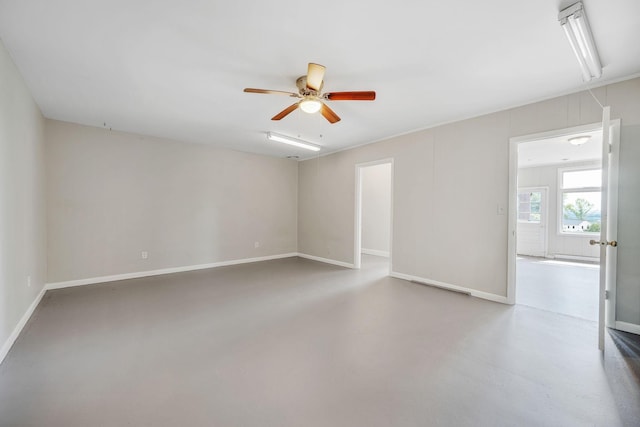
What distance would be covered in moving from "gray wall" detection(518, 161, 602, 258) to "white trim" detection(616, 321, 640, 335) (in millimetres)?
4929

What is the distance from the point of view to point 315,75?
2168 millimetres

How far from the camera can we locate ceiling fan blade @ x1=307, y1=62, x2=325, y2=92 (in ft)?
6.76

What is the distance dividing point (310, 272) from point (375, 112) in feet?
10.2

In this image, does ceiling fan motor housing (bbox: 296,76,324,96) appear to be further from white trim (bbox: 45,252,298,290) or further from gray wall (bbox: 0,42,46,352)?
white trim (bbox: 45,252,298,290)

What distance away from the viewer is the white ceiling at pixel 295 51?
1.78 metres

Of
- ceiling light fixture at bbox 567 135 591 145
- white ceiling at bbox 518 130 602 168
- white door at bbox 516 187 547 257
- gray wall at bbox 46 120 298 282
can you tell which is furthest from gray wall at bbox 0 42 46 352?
white door at bbox 516 187 547 257

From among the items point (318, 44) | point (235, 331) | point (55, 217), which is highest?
point (318, 44)

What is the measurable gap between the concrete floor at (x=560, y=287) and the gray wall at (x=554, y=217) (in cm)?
73

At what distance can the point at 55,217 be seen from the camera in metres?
3.92

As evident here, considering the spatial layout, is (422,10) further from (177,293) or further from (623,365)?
(177,293)

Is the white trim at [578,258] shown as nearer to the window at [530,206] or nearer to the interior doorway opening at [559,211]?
the interior doorway opening at [559,211]

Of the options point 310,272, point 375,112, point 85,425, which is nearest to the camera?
point 85,425

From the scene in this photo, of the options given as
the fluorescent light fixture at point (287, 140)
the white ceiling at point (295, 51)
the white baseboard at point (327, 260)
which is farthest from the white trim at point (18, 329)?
the white baseboard at point (327, 260)

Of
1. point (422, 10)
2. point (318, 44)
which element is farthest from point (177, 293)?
point (422, 10)
